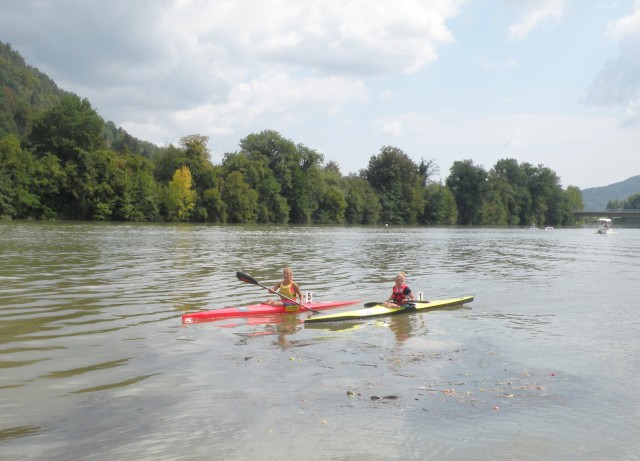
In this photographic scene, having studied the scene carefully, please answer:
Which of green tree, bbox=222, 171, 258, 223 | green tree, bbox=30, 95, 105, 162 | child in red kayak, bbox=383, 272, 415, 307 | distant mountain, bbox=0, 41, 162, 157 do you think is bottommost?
child in red kayak, bbox=383, 272, 415, 307

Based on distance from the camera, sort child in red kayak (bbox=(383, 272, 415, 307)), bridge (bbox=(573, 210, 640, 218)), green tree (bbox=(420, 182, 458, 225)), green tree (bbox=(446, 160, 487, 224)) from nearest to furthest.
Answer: child in red kayak (bbox=(383, 272, 415, 307))
green tree (bbox=(420, 182, 458, 225))
green tree (bbox=(446, 160, 487, 224))
bridge (bbox=(573, 210, 640, 218))

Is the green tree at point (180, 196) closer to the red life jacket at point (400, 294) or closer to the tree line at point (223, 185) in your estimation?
the tree line at point (223, 185)

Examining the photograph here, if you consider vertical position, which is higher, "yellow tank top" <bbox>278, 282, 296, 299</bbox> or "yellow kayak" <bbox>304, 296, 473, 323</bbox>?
"yellow tank top" <bbox>278, 282, 296, 299</bbox>

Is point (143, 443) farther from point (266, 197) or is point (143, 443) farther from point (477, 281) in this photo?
point (266, 197)

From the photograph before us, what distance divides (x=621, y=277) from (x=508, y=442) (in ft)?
78.1

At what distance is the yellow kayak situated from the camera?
14312 millimetres

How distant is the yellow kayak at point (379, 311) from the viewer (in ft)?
47.0

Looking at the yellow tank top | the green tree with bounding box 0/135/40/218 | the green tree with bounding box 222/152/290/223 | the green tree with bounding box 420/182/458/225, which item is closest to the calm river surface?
the yellow tank top

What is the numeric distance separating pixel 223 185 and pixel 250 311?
83.8 m

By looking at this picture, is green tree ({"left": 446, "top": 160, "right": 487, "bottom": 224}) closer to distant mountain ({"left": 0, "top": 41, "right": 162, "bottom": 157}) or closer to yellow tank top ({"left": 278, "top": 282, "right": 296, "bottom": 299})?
distant mountain ({"left": 0, "top": 41, "right": 162, "bottom": 157})

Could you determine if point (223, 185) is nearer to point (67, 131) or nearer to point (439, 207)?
point (67, 131)

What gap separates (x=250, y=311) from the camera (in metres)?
14.5

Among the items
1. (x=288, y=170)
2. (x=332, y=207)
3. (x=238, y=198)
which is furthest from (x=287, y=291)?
(x=332, y=207)

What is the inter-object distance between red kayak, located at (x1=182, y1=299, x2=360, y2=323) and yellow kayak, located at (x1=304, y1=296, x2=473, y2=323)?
1.05m
